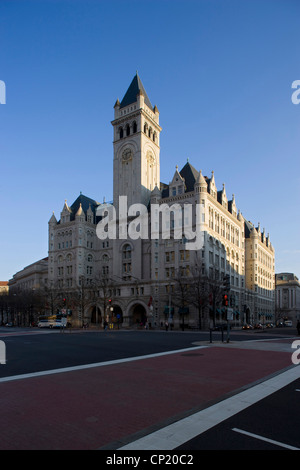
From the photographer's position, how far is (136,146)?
7375 centimetres

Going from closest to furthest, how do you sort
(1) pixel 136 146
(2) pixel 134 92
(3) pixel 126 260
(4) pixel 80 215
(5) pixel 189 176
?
1. (5) pixel 189 176
2. (3) pixel 126 260
3. (1) pixel 136 146
4. (2) pixel 134 92
5. (4) pixel 80 215

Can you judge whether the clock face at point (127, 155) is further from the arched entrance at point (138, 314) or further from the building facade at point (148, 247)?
the arched entrance at point (138, 314)

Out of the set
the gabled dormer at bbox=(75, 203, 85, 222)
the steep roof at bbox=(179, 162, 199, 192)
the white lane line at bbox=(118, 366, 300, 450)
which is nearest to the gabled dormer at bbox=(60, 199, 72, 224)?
the gabled dormer at bbox=(75, 203, 85, 222)

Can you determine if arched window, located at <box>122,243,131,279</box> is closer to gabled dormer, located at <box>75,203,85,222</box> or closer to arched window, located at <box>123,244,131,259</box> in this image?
arched window, located at <box>123,244,131,259</box>

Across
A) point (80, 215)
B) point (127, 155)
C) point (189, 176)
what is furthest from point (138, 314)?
point (127, 155)

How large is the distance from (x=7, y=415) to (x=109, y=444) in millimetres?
2924

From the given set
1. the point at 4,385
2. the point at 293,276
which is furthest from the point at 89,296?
the point at 293,276

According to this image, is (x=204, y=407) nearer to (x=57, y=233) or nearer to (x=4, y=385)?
(x=4, y=385)

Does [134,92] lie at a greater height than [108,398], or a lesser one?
greater

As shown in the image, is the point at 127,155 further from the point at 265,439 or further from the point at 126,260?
the point at 265,439

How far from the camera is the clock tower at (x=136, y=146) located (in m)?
73.1

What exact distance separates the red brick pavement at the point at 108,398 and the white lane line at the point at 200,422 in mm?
372

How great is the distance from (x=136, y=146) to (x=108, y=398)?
2718 inches

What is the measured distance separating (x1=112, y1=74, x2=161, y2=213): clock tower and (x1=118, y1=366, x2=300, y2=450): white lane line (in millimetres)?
63266
